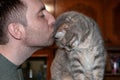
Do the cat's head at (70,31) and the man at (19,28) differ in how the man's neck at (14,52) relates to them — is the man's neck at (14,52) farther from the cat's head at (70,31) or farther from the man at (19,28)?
the cat's head at (70,31)

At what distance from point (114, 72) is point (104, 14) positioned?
0.46 meters

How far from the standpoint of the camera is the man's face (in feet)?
2.34

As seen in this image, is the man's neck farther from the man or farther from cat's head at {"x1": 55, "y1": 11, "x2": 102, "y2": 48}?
cat's head at {"x1": 55, "y1": 11, "x2": 102, "y2": 48}

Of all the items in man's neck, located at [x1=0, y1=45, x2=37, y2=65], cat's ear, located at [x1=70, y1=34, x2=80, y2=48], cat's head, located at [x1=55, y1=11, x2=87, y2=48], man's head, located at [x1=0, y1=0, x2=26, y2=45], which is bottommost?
man's neck, located at [x1=0, y1=45, x2=37, y2=65]

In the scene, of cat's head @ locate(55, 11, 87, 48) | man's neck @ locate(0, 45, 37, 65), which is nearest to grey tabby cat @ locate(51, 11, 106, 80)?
cat's head @ locate(55, 11, 87, 48)

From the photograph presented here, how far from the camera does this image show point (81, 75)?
663 mm

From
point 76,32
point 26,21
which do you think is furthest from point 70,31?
point 26,21

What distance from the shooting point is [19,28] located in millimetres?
717

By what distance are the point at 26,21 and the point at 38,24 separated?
33 mm

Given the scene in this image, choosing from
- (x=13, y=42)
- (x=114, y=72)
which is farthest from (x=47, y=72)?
(x=13, y=42)

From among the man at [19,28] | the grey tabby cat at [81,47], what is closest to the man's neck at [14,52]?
the man at [19,28]

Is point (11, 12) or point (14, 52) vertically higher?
point (11, 12)

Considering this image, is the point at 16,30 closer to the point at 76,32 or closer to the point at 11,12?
the point at 11,12

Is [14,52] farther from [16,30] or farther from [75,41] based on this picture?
[75,41]
